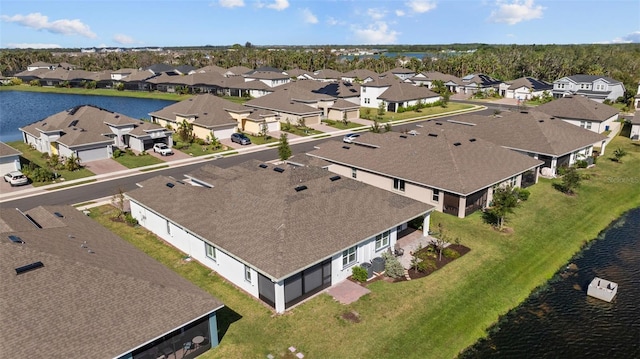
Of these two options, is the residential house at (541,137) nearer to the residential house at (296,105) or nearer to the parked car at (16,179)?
the residential house at (296,105)

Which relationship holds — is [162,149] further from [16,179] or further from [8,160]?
[16,179]

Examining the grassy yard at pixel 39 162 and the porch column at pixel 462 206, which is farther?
the grassy yard at pixel 39 162

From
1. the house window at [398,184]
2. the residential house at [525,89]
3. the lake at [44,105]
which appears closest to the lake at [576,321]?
the house window at [398,184]

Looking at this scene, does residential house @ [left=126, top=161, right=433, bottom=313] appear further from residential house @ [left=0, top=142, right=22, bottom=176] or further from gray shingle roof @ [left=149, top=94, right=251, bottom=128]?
gray shingle roof @ [left=149, top=94, right=251, bottom=128]

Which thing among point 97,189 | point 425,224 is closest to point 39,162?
point 97,189

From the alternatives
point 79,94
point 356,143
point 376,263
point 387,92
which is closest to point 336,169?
point 356,143

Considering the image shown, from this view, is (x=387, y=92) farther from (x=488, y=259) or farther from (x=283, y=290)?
(x=283, y=290)

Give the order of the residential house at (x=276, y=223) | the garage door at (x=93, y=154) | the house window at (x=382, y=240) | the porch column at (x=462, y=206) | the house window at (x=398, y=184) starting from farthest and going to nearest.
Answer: the garage door at (x=93, y=154), the house window at (x=398, y=184), the porch column at (x=462, y=206), the house window at (x=382, y=240), the residential house at (x=276, y=223)
